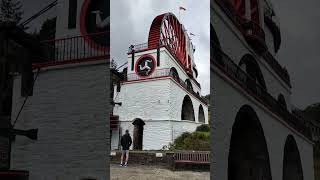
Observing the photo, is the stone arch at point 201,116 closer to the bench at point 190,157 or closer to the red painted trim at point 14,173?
the bench at point 190,157

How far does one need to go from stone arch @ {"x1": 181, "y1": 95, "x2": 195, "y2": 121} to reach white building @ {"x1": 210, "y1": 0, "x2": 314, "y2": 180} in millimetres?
152

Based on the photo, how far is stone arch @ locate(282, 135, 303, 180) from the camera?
0.52 m

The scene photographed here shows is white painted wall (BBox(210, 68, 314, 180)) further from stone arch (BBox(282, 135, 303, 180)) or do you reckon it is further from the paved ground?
the paved ground

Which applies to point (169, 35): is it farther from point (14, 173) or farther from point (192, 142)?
point (14, 173)

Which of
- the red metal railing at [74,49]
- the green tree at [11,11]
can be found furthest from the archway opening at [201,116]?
the green tree at [11,11]

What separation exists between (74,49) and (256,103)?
0.32 meters

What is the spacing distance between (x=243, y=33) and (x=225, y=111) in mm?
214

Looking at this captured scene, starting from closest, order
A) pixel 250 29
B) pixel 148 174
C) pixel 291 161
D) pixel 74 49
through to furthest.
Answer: pixel 148 174
pixel 74 49
pixel 291 161
pixel 250 29

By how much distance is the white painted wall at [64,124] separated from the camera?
411mm

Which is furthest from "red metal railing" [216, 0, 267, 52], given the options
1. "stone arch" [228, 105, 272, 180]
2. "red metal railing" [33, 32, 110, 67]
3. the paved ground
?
the paved ground

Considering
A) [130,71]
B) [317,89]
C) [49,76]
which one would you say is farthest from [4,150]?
[317,89]

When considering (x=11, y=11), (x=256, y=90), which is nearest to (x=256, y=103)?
(x=256, y=90)

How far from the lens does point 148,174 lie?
11.0 inches

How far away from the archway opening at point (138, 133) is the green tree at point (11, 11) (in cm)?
36
